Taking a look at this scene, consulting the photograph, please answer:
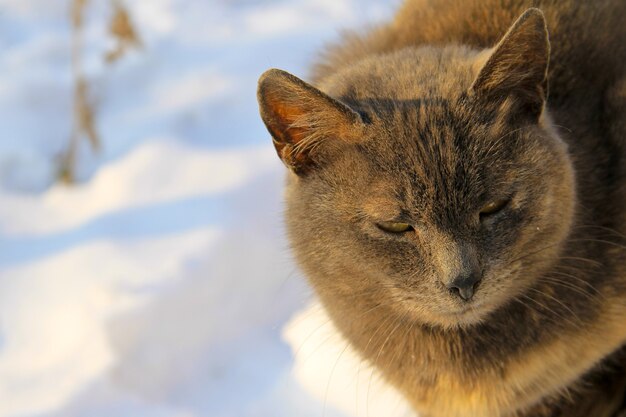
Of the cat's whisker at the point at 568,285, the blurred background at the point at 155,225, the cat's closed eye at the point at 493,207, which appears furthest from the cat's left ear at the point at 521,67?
the blurred background at the point at 155,225

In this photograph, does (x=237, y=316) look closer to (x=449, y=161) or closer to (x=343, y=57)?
(x=343, y=57)

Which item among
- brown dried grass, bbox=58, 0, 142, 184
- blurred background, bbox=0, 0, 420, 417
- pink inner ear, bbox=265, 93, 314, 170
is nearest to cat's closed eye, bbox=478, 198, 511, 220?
pink inner ear, bbox=265, 93, 314, 170

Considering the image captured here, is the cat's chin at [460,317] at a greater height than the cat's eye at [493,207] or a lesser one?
lesser

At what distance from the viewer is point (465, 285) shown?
1540 millimetres

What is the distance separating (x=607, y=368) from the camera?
2045 mm

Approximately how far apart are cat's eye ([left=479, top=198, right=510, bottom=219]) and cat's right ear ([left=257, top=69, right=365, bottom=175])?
284mm

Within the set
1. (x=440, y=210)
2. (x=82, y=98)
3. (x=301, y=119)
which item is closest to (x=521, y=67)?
(x=440, y=210)

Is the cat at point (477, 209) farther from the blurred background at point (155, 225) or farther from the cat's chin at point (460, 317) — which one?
the blurred background at point (155, 225)

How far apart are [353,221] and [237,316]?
104 cm

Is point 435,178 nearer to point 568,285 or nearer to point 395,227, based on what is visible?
point 395,227

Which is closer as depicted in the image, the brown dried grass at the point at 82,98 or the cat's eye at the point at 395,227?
the cat's eye at the point at 395,227

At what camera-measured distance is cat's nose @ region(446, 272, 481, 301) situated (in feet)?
5.02

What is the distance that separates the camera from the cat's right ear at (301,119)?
1.57m

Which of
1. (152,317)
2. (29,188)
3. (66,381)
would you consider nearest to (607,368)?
(152,317)
